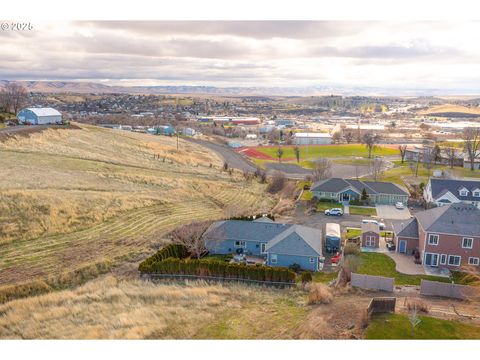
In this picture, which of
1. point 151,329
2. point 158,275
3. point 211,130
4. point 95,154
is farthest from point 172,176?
point 211,130

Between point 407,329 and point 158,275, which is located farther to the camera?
point 158,275

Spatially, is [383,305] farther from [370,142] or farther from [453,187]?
[370,142]

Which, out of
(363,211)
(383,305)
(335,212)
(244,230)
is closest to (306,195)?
(363,211)

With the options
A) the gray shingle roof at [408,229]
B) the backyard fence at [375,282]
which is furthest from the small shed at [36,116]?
Result: the backyard fence at [375,282]

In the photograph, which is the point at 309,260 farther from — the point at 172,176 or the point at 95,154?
the point at 95,154

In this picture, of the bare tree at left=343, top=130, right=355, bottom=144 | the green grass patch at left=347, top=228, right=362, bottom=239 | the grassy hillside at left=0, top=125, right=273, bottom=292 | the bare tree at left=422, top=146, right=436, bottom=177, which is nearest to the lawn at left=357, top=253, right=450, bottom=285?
the green grass patch at left=347, top=228, right=362, bottom=239

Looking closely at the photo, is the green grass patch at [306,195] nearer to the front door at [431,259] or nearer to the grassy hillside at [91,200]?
the grassy hillside at [91,200]

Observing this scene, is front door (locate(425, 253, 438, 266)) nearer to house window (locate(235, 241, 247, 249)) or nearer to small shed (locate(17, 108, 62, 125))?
house window (locate(235, 241, 247, 249))
